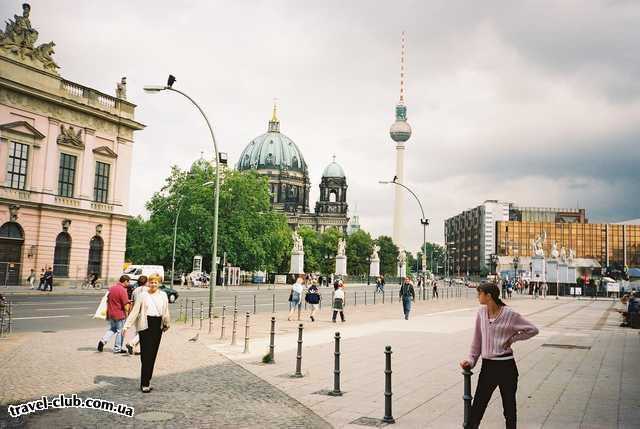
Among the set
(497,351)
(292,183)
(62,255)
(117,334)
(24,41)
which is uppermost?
(292,183)

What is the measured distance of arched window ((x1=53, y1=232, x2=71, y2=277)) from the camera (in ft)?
137

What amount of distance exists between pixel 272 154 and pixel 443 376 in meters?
156

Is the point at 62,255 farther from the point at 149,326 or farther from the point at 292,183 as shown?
the point at 292,183

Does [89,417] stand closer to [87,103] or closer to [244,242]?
[87,103]

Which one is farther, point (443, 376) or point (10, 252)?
point (10, 252)

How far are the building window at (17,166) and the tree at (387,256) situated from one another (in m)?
95.3

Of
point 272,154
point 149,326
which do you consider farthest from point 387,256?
point 149,326

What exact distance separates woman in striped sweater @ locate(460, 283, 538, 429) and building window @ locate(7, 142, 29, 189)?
134ft

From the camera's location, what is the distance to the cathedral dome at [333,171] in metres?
175

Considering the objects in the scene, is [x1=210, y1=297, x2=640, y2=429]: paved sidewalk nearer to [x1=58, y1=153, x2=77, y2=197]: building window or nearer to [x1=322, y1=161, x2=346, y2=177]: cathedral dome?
[x1=58, y1=153, x2=77, y2=197]: building window

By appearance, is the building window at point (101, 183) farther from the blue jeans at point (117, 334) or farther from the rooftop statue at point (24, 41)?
the blue jeans at point (117, 334)

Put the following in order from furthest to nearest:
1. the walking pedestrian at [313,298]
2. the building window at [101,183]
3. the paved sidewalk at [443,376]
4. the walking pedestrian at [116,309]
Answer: the building window at [101,183] → the walking pedestrian at [313,298] → the walking pedestrian at [116,309] → the paved sidewalk at [443,376]

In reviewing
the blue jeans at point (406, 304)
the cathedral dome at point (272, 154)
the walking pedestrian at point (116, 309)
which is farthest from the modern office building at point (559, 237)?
the walking pedestrian at point (116, 309)

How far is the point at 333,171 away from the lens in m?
175
